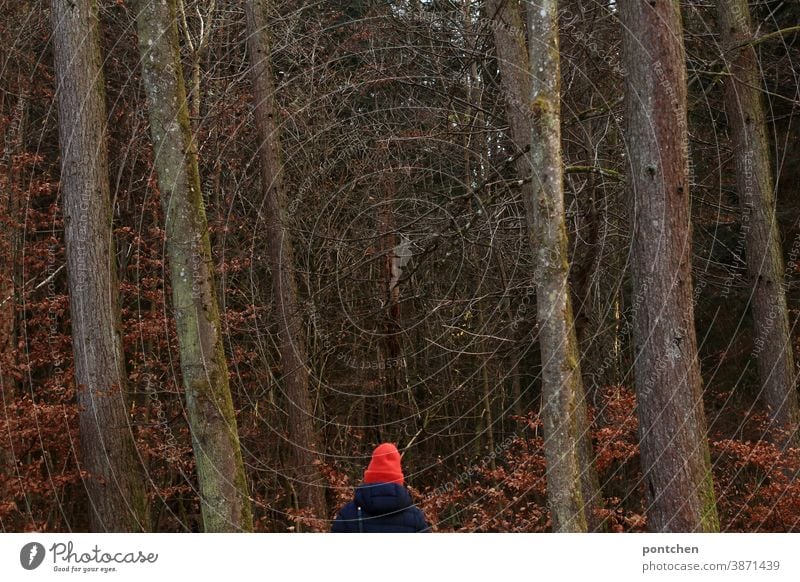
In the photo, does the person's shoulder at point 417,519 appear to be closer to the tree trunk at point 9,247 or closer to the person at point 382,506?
the person at point 382,506

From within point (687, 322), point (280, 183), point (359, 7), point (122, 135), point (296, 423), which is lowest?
point (296, 423)

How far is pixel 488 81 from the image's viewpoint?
1773cm

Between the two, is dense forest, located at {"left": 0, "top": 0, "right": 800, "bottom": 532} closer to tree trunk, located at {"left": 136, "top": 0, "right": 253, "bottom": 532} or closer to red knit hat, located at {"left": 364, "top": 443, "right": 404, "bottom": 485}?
tree trunk, located at {"left": 136, "top": 0, "right": 253, "bottom": 532}

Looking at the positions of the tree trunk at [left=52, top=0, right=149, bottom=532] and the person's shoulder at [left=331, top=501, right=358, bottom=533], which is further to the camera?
the tree trunk at [left=52, top=0, right=149, bottom=532]

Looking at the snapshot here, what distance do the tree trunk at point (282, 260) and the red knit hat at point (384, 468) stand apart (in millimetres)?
6753

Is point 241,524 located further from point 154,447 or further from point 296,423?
point 154,447

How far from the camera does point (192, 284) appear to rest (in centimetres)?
959

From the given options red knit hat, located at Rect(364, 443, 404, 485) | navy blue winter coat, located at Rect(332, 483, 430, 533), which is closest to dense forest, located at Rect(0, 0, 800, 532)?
red knit hat, located at Rect(364, 443, 404, 485)

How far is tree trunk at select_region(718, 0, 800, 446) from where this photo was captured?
572 inches

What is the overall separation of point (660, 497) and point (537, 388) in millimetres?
10771

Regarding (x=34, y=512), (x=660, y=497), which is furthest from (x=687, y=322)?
(x=34, y=512)

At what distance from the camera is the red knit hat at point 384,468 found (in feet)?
23.8
